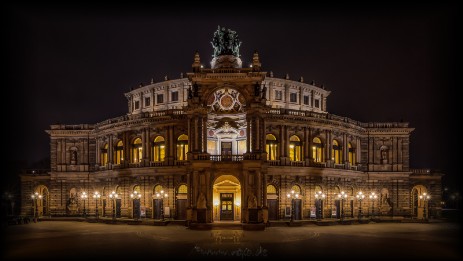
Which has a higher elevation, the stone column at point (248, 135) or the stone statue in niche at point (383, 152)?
the stone column at point (248, 135)

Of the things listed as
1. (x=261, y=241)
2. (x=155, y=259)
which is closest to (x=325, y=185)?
(x=261, y=241)

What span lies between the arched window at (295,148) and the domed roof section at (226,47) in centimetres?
1292

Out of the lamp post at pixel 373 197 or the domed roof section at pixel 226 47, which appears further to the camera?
the lamp post at pixel 373 197

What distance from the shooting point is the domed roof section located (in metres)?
62.9

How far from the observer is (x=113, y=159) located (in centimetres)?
6744

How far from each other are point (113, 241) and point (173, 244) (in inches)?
242

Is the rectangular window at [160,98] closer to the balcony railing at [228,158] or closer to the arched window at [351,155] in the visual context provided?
the balcony railing at [228,158]

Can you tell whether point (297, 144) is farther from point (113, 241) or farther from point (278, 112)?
point (113, 241)

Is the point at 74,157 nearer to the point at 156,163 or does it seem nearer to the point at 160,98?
the point at 160,98

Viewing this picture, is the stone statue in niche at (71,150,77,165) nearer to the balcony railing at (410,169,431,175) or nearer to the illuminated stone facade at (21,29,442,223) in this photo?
the illuminated stone facade at (21,29,442,223)

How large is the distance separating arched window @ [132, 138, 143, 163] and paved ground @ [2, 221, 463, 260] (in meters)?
15.2

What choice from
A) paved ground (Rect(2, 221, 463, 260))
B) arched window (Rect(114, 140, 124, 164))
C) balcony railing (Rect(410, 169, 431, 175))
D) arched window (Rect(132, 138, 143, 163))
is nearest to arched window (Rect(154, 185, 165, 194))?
arched window (Rect(132, 138, 143, 163))

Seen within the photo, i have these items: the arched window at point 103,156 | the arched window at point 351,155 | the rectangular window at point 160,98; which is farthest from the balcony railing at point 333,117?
the arched window at point 103,156

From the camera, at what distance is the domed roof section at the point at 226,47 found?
62906 mm
